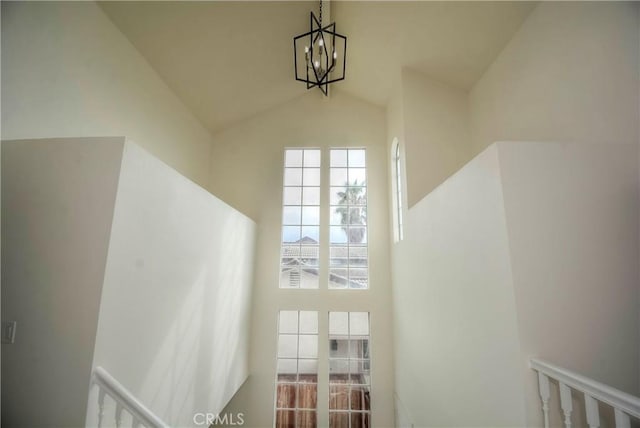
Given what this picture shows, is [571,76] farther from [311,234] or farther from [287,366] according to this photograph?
[287,366]

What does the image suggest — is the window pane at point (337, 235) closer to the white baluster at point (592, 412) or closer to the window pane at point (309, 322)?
the window pane at point (309, 322)

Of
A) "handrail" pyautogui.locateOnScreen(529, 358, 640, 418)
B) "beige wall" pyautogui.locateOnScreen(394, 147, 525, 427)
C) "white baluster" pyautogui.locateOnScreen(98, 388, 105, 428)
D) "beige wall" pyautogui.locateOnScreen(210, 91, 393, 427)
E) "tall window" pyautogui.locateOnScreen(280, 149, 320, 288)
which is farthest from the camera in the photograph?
"tall window" pyautogui.locateOnScreen(280, 149, 320, 288)

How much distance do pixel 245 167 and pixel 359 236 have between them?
2455 millimetres

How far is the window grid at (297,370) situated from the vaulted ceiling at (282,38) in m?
3.88

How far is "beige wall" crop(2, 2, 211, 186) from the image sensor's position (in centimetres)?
207

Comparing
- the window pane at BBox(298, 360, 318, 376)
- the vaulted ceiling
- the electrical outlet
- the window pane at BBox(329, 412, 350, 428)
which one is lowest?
the window pane at BBox(329, 412, 350, 428)

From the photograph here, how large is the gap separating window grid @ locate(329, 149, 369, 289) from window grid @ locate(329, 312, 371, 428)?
2.00ft

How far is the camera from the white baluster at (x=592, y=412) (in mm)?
1250

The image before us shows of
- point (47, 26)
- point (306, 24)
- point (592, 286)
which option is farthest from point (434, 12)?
point (47, 26)

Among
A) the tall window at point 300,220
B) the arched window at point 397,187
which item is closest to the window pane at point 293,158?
the tall window at point 300,220

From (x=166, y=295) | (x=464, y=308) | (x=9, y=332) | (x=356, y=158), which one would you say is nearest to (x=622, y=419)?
(x=464, y=308)

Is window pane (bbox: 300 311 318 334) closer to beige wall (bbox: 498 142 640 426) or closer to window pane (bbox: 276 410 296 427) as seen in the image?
window pane (bbox: 276 410 296 427)

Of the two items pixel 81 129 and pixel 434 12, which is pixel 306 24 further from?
pixel 81 129

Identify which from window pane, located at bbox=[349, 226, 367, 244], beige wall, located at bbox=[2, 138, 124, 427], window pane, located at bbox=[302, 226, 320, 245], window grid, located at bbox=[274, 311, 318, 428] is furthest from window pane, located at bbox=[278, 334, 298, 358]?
beige wall, located at bbox=[2, 138, 124, 427]
